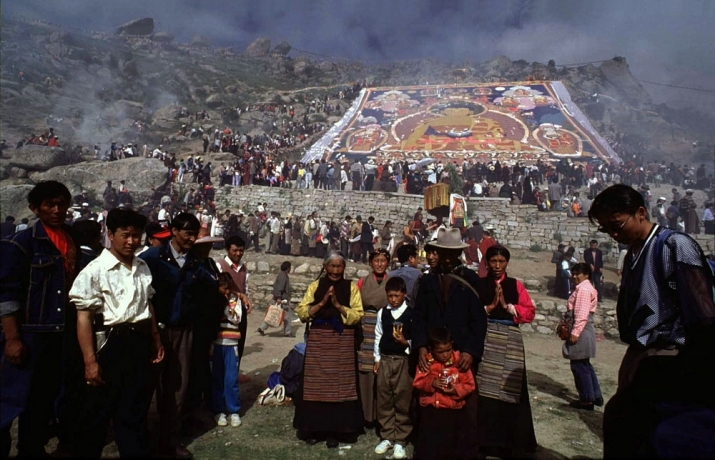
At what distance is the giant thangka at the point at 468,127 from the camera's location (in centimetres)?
2342

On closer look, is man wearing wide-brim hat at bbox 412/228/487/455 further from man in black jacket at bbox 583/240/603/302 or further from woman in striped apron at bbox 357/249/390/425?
man in black jacket at bbox 583/240/603/302

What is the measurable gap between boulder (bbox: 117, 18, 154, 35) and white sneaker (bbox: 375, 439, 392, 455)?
233 ft

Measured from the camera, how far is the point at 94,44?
47938mm

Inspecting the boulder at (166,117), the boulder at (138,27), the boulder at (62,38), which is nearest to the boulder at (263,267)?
the boulder at (166,117)

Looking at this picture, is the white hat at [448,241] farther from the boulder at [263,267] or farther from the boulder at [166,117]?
the boulder at [166,117]

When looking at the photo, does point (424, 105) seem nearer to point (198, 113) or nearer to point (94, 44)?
point (198, 113)

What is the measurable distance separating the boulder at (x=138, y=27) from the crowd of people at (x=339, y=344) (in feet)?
227

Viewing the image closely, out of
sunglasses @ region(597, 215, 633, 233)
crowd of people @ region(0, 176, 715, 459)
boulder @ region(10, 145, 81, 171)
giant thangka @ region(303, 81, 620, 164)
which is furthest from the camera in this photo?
giant thangka @ region(303, 81, 620, 164)

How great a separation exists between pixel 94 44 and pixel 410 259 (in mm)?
55721

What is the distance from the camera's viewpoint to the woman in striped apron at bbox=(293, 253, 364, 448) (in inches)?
137

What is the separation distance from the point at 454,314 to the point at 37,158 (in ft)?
73.8

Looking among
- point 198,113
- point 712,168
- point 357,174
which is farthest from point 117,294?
point 198,113

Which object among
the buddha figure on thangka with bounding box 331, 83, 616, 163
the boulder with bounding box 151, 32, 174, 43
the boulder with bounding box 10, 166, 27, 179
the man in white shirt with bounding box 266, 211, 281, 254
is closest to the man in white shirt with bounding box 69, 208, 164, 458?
the man in white shirt with bounding box 266, 211, 281, 254

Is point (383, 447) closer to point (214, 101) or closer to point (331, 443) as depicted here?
point (331, 443)
